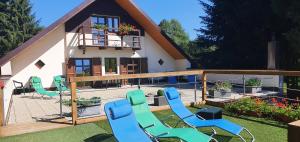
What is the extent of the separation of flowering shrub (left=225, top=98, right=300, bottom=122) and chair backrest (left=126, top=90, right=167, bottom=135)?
119 inches

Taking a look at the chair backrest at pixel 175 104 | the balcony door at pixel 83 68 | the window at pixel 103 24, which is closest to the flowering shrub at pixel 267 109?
the chair backrest at pixel 175 104

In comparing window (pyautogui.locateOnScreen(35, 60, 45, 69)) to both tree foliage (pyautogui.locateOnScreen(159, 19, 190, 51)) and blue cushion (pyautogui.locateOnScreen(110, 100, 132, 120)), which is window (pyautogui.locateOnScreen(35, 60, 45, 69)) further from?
tree foliage (pyautogui.locateOnScreen(159, 19, 190, 51))

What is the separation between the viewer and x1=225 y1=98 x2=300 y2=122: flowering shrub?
611cm

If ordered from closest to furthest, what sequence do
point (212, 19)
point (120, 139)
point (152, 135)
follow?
point (120, 139) → point (152, 135) → point (212, 19)

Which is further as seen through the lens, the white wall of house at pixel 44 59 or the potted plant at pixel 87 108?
the white wall of house at pixel 44 59

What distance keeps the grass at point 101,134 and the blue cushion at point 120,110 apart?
47.1 inches

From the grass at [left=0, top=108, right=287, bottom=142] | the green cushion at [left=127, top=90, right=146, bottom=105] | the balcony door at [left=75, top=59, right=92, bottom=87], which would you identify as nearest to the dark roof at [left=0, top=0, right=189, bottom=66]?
the balcony door at [left=75, top=59, right=92, bottom=87]

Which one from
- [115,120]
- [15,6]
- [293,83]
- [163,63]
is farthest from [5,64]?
[15,6]

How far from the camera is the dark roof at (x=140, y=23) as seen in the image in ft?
49.0

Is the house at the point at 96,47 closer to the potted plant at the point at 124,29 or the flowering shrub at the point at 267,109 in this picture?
the potted plant at the point at 124,29

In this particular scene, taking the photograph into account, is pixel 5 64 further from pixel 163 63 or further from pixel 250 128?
pixel 250 128

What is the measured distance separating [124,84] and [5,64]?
24.2ft

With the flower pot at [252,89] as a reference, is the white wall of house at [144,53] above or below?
above

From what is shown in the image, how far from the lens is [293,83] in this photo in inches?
367
